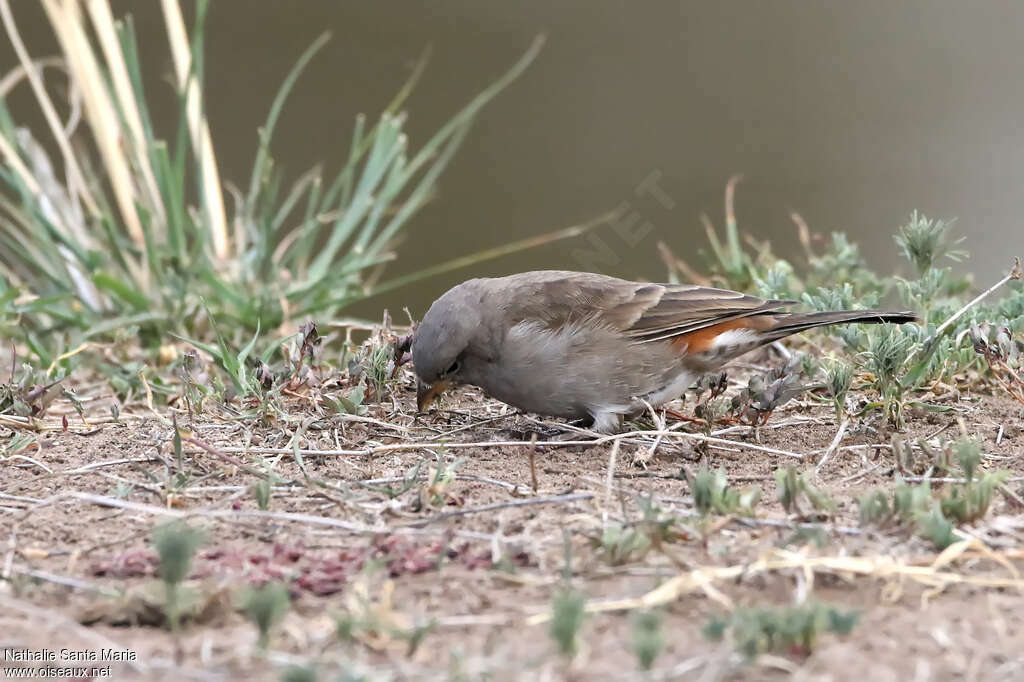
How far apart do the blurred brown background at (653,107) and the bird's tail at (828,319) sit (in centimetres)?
419

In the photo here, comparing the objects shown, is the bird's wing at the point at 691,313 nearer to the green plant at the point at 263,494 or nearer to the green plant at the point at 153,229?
the green plant at the point at 153,229

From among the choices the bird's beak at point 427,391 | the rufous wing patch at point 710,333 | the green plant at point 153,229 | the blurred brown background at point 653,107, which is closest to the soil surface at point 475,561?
the bird's beak at point 427,391

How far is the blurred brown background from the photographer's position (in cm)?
983

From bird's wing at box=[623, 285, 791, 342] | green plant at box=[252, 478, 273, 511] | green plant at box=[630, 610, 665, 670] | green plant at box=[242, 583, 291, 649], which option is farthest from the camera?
bird's wing at box=[623, 285, 791, 342]

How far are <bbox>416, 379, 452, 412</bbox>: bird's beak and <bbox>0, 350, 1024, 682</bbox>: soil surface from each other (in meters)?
0.37

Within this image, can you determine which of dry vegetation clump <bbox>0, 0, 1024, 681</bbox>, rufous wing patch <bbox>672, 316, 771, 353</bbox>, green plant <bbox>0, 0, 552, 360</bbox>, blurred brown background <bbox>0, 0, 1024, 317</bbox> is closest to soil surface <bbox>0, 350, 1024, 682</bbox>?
dry vegetation clump <bbox>0, 0, 1024, 681</bbox>

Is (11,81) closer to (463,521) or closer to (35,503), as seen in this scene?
(35,503)

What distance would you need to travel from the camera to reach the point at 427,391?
14.0 ft

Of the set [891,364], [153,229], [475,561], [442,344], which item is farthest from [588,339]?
[153,229]

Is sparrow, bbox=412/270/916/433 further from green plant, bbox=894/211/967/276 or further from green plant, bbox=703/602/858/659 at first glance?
green plant, bbox=703/602/858/659

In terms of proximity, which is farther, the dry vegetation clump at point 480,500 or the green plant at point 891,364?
the green plant at point 891,364

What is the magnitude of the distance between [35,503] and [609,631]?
172cm

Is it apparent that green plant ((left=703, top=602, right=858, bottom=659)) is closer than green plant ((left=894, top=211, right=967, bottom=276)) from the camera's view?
Yes

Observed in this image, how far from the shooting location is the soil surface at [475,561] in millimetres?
2340
